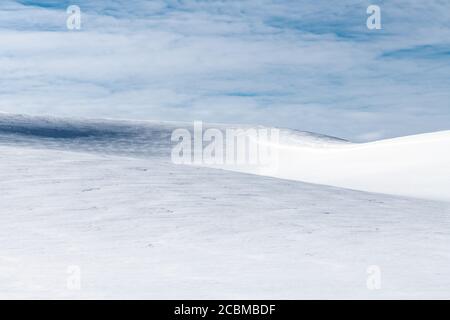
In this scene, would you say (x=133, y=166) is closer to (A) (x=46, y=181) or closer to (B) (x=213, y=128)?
(A) (x=46, y=181)

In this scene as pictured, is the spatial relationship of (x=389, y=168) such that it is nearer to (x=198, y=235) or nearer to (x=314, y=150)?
(x=198, y=235)

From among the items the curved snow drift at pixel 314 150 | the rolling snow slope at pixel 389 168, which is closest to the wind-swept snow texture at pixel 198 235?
the rolling snow slope at pixel 389 168

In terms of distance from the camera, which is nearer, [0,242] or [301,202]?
[0,242]

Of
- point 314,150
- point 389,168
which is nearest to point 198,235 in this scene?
point 389,168

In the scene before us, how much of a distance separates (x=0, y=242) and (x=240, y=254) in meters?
2.45

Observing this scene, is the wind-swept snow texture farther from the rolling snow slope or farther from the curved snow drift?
the curved snow drift

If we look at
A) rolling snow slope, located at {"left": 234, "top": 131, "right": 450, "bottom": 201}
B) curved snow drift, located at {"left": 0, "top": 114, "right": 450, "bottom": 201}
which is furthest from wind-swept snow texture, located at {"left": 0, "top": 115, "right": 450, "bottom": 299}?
curved snow drift, located at {"left": 0, "top": 114, "right": 450, "bottom": 201}

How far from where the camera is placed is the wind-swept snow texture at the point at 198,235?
5.16 meters

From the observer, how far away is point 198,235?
7.08 metres

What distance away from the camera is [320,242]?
6875 millimetres

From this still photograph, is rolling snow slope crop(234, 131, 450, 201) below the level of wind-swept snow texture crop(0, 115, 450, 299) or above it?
above

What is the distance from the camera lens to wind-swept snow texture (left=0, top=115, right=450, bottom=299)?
5.16 metres

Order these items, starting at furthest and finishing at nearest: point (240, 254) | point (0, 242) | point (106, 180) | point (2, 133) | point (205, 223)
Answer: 1. point (2, 133)
2. point (106, 180)
3. point (205, 223)
4. point (0, 242)
5. point (240, 254)

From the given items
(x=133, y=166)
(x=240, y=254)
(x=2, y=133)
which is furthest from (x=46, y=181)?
(x=2, y=133)
